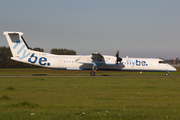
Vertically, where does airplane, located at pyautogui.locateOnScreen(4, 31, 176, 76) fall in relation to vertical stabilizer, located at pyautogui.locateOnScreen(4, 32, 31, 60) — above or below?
below

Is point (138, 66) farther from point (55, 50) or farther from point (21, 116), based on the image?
point (55, 50)

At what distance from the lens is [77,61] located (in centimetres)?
3022

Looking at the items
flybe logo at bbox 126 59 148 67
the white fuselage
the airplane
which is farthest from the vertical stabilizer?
flybe logo at bbox 126 59 148 67

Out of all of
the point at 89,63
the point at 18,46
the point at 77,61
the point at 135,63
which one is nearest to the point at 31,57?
the point at 18,46

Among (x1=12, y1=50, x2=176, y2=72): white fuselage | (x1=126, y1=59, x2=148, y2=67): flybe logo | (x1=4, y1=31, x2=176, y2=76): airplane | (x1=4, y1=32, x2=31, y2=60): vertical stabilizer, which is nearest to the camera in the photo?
(x1=4, y1=32, x2=31, y2=60): vertical stabilizer

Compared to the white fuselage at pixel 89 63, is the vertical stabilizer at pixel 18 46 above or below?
above

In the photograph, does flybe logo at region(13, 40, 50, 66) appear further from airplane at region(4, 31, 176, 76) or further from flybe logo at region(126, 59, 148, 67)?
flybe logo at region(126, 59, 148, 67)

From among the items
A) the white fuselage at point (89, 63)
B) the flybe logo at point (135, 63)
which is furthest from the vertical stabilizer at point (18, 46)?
the flybe logo at point (135, 63)

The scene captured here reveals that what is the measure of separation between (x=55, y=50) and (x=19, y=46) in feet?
186

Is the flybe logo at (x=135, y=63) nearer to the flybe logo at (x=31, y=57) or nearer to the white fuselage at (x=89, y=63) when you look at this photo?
the white fuselage at (x=89, y=63)

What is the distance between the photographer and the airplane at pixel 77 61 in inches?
1179

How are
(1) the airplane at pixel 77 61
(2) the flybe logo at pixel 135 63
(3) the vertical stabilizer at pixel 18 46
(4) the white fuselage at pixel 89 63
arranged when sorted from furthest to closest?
(2) the flybe logo at pixel 135 63 → (4) the white fuselage at pixel 89 63 → (1) the airplane at pixel 77 61 → (3) the vertical stabilizer at pixel 18 46

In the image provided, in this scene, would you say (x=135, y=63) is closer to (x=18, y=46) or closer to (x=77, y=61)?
(x=77, y=61)

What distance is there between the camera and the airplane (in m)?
30.0
